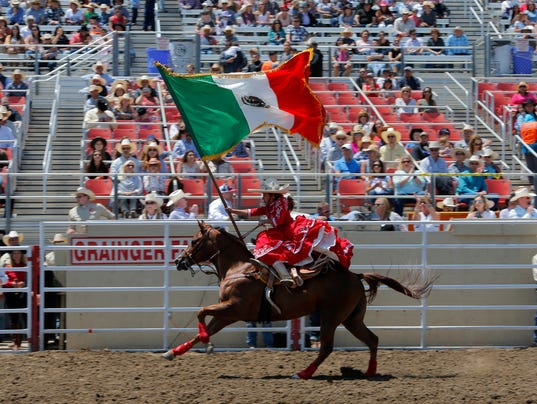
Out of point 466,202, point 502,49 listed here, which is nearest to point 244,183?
point 466,202

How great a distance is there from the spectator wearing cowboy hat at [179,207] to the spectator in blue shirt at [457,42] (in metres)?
10.00

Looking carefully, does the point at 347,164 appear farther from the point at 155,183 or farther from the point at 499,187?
the point at 155,183

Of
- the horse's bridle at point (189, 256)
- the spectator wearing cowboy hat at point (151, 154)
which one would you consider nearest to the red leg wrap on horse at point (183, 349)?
the horse's bridle at point (189, 256)

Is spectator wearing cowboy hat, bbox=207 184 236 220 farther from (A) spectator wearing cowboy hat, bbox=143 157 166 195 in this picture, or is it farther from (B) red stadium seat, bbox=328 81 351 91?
(B) red stadium seat, bbox=328 81 351 91

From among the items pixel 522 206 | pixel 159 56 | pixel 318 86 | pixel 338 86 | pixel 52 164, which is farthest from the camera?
pixel 338 86

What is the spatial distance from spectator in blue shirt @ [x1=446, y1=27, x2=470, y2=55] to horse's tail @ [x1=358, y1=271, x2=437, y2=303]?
11.1 metres

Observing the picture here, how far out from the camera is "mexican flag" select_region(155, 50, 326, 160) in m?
11.8

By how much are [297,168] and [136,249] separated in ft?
14.8

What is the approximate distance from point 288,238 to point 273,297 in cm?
61

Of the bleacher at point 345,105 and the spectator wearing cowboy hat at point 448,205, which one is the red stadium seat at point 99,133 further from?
the spectator wearing cowboy hat at point 448,205

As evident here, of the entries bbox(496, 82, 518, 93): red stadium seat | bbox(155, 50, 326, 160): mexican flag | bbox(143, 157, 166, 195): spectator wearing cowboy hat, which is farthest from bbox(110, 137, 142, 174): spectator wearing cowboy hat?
bbox(496, 82, 518, 93): red stadium seat

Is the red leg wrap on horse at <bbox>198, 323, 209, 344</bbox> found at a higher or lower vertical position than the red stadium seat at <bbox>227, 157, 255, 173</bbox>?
lower

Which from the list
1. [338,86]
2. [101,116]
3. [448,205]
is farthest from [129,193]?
[338,86]

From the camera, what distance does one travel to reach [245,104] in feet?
39.4
